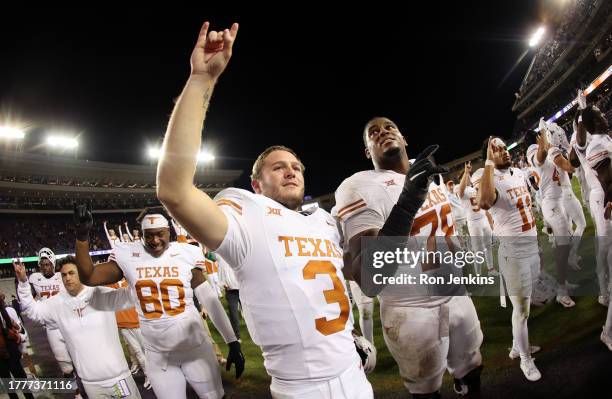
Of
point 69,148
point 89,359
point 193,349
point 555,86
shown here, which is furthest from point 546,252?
point 69,148

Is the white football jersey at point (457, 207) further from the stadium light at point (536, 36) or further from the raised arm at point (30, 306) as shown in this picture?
the stadium light at point (536, 36)

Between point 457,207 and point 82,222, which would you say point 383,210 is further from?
point 457,207

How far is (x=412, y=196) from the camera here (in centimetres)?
221

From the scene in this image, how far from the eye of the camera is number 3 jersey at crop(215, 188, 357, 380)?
1918 mm

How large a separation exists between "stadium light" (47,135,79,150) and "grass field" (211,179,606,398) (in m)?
37.2

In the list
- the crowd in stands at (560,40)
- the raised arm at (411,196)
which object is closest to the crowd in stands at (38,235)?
the raised arm at (411,196)

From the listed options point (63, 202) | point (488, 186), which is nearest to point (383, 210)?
point (488, 186)

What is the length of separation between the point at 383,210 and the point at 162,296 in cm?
254

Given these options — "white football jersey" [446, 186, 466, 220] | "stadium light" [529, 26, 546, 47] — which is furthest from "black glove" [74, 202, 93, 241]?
"stadium light" [529, 26, 546, 47]

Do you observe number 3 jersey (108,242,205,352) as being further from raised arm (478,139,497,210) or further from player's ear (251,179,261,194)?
raised arm (478,139,497,210)

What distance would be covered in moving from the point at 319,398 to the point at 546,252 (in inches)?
346

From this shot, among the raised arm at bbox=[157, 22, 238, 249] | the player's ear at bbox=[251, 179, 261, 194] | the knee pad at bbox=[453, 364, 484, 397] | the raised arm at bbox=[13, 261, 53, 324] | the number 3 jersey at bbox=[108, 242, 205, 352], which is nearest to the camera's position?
the raised arm at bbox=[157, 22, 238, 249]

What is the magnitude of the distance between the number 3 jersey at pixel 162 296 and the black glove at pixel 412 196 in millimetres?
2590

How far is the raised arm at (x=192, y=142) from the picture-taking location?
1.46 metres
